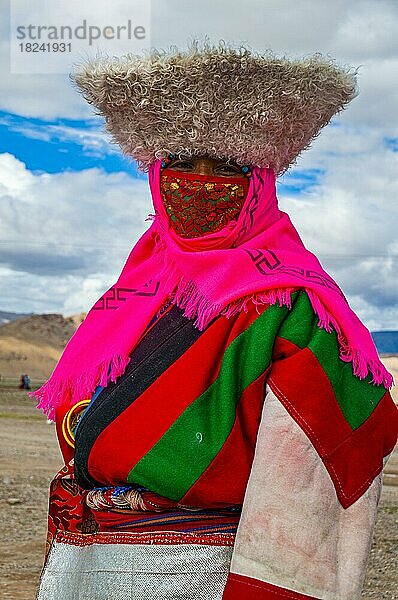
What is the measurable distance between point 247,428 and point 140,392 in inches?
11.8

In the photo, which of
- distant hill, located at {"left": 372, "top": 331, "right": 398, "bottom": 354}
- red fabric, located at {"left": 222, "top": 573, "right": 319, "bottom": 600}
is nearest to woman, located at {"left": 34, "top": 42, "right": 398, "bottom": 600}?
red fabric, located at {"left": 222, "top": 573, "right": 319, "bottom": 600}

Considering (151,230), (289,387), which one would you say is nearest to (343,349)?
(289,387)

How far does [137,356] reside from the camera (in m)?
2.67

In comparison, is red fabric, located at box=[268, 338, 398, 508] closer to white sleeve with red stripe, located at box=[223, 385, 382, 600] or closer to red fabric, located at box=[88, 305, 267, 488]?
Answer: white sleeve with red stripe, located at box=[223, 385, 382, 600]

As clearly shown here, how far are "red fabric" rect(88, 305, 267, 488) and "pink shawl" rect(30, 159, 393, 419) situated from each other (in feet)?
0.14

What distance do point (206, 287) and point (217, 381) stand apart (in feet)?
0.82

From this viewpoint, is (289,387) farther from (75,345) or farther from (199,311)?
(75,345)

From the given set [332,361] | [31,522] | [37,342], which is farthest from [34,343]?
[332,361]

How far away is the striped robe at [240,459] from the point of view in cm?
237

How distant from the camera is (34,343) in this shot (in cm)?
5600

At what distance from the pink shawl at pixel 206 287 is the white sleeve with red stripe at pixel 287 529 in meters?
0.25

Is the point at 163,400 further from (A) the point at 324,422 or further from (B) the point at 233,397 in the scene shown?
(A) the point at 324,422

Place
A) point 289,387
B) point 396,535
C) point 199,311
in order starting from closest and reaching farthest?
point 289,387
point 199,311
point 396,535

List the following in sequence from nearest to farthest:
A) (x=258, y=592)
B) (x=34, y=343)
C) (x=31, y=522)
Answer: (x=258, y=592), (x=31, y=522), (x=34, y=343)
